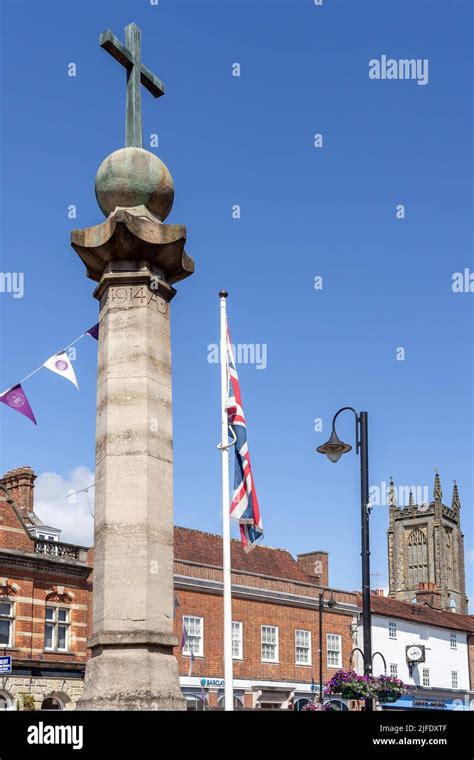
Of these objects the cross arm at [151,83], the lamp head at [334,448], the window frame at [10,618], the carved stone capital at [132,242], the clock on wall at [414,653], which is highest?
the cross arm at [151,83]

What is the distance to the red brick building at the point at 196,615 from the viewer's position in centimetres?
3575

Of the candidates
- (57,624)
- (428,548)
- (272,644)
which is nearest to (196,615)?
(272,644)

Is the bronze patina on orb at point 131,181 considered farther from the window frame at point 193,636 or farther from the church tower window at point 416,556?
the church tower window at point 416,556

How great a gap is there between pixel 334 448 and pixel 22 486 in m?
25.6

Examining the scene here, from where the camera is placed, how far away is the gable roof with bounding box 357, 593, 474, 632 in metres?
52.5

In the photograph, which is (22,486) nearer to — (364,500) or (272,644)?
(272,644)

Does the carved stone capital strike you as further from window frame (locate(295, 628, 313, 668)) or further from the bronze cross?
window frame (locate(295, 628, 313, 668))

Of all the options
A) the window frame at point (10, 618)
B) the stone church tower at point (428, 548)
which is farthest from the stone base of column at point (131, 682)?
the stone church tower at point (428, 548)

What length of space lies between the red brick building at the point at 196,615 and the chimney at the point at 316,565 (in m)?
0.05

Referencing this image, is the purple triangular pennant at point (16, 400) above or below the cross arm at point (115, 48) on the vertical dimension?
below

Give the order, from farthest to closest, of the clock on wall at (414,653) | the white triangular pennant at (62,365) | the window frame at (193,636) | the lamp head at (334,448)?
the clock on wall at (414,653), the window frame at (193,636), the lamp head at (334,448), the white triangular pennant at (62,365)

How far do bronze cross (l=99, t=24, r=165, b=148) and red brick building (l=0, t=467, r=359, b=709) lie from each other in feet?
81.3

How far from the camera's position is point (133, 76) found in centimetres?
1348
